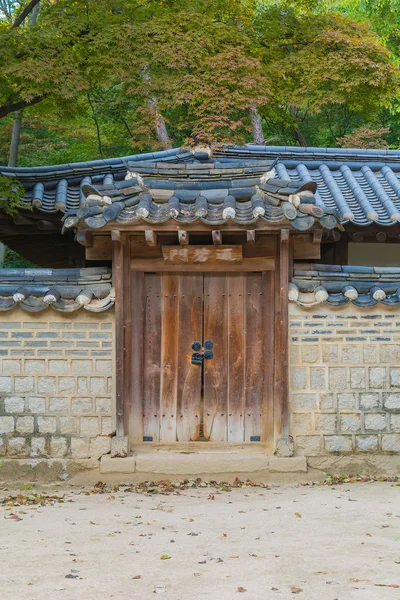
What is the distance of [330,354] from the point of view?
7.98 metres

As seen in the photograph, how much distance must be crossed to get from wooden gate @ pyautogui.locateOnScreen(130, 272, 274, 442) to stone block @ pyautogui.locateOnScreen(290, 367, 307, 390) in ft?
1.21

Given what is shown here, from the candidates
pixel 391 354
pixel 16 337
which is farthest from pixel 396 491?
pixel 16 337

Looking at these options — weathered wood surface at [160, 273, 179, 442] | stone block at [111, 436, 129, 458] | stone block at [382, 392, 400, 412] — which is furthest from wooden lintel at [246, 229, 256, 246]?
stone block at [111, 436, 129, 458]

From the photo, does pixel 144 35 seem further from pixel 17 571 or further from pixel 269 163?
pixel 17 571

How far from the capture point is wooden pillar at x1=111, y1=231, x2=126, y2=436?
776cm

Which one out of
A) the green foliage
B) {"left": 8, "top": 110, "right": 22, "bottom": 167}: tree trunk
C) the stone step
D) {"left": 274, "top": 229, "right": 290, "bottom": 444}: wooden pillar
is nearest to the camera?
the stone step

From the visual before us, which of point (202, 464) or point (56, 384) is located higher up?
Result: point (56, 384)

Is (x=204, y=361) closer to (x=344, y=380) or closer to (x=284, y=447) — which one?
(x=284, y=447)

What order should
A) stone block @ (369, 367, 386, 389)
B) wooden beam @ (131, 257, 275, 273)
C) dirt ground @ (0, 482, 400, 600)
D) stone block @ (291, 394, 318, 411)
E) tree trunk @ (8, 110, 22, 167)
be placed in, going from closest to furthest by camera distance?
1. dirt ground @ (0, 482, 400, 600)
2. stone block @ (291, 394, 318, 411)
3. stone block @ (369, 367, 386, 389)
4. wooden beam @ (131, 257, 275, 273)
5. tree trunk @ (8, 110, 22, 167)

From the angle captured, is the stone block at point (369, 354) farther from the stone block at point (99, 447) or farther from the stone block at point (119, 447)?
the stone block at point (99, 447)

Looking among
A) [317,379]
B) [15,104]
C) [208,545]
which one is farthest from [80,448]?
[15,104]

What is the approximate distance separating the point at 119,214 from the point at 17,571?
3.89 meters

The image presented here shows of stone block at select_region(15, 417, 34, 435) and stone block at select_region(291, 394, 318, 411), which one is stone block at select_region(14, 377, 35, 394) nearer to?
stone block at select_region(15, 417, 34, 435)

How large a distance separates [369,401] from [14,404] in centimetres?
402
